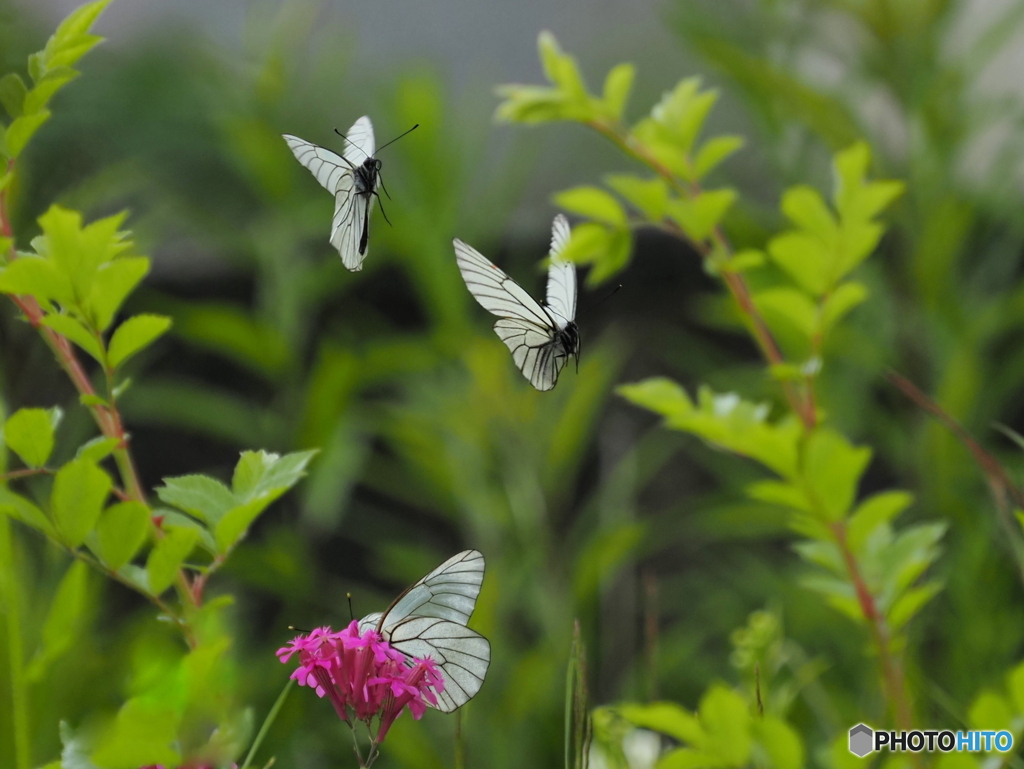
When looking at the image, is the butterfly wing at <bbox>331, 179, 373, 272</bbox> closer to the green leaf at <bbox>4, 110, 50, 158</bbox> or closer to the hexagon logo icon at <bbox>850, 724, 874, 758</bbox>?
the green leaf at <bbox>4, 110, 50, 158</bbox>

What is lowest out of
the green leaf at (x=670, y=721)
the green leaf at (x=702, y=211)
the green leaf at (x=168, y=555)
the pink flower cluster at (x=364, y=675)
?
the green leaf at (x=670, y=721)

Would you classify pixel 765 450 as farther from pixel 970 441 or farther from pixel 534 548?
pixel 534 548

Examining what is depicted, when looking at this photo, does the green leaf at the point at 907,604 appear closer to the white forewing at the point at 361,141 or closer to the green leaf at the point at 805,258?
the green leaf at the point at 805,258

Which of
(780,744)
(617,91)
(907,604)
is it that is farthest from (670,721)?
(617,91)

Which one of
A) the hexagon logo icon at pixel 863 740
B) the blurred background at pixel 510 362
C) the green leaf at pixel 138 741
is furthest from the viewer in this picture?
the blurred background at pixel 510 362

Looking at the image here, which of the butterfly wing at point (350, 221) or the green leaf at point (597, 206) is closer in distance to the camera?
the butterfly wing at point (350, 221)

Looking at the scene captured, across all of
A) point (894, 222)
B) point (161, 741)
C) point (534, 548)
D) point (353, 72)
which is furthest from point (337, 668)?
point (353, 72)

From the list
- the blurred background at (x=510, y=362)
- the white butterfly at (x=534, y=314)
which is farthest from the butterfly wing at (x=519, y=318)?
the blurred background at (x=510, y=362)
